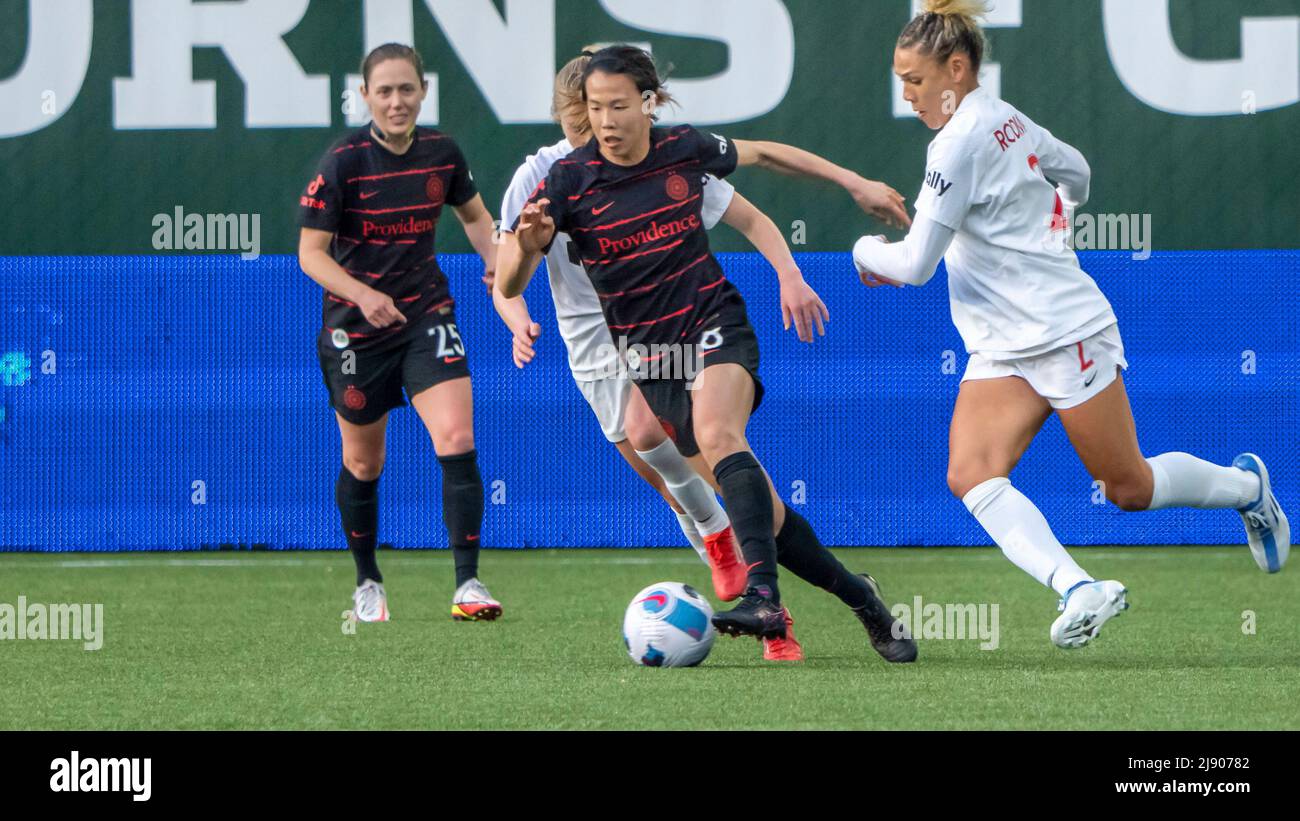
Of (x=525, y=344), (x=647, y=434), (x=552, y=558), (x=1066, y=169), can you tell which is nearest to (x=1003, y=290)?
(x=1066, y=169)

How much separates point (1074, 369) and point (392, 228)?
8.50ft

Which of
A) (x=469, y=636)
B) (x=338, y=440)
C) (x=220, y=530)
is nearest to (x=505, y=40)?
(x=338, y=440)

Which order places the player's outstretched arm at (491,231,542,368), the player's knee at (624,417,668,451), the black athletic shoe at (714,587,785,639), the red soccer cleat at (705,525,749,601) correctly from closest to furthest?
the black athletic shoe at (714,587,785,639), the player's outstretched arm at (491,231,542,368), the red soccer cleat at (705,525,749,601), the player's knee at (624,417,668,451)

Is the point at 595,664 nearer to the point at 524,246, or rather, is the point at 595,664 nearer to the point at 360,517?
the point at 524,246

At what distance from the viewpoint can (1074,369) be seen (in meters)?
5.22

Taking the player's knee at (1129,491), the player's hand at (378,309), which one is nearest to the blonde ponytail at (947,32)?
the player's knee at (1129,491)

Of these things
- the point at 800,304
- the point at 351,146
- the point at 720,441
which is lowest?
the point at 720,441

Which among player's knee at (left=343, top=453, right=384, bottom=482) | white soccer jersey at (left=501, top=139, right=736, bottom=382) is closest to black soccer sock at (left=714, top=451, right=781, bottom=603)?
white soccer jersey at (left=501, top=139, right=736, bottom=382)

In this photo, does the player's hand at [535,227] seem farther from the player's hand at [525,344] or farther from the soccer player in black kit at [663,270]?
the player's hand at [525,344]

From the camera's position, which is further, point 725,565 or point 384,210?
point 384,210

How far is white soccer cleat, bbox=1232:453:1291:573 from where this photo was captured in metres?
5.78

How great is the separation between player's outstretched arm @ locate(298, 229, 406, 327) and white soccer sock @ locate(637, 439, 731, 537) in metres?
0.99

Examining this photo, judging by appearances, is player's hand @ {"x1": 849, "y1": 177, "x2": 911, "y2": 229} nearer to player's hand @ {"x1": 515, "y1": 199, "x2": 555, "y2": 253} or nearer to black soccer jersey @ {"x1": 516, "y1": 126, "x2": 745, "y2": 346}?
black soccer jersey @ {"x1": 516, "y1": 126, "x2": 745, "y2": 346}

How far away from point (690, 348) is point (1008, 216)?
961 mm
